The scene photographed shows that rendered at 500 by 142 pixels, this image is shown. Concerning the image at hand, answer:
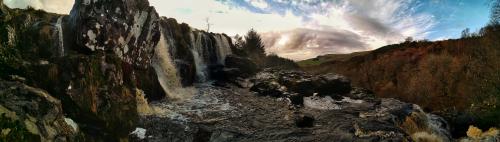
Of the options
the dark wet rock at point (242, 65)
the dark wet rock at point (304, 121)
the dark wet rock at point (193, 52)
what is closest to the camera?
the dark wet rock at point (304, 121)

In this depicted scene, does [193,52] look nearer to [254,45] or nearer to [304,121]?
[304,121]

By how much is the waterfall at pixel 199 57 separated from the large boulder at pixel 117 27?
423 inches

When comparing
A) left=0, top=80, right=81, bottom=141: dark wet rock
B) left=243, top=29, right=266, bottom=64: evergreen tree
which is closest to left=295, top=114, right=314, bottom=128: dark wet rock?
left=0, top=80, right=81, bottom=141: dark wet rock

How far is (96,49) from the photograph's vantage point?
19.9 m

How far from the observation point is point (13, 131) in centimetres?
1062

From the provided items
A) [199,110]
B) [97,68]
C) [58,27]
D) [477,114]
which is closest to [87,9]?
[58,27]

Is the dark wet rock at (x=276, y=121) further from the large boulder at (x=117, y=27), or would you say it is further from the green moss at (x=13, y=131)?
the green moss at (x=13, y=131)

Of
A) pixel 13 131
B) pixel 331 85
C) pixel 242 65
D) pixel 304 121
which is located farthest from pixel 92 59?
pixel 242 65

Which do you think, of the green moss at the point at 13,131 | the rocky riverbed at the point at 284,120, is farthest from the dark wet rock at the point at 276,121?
the green moss at the point at 13,131

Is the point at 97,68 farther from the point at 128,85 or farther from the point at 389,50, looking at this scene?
the point at 389,50

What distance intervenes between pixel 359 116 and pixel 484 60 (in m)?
15.7

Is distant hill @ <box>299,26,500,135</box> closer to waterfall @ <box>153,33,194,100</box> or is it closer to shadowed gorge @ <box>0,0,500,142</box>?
shadowed gorge @ <box>0,0,500,142</box>

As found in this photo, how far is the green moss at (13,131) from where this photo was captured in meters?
10.4

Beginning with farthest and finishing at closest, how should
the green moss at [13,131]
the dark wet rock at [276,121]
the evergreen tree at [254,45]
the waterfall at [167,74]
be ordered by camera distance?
the evergreen tree at [254,45] < the waterfall at [167,74] < the dark wet rock at [276,121] < the green moss at [13,131]
